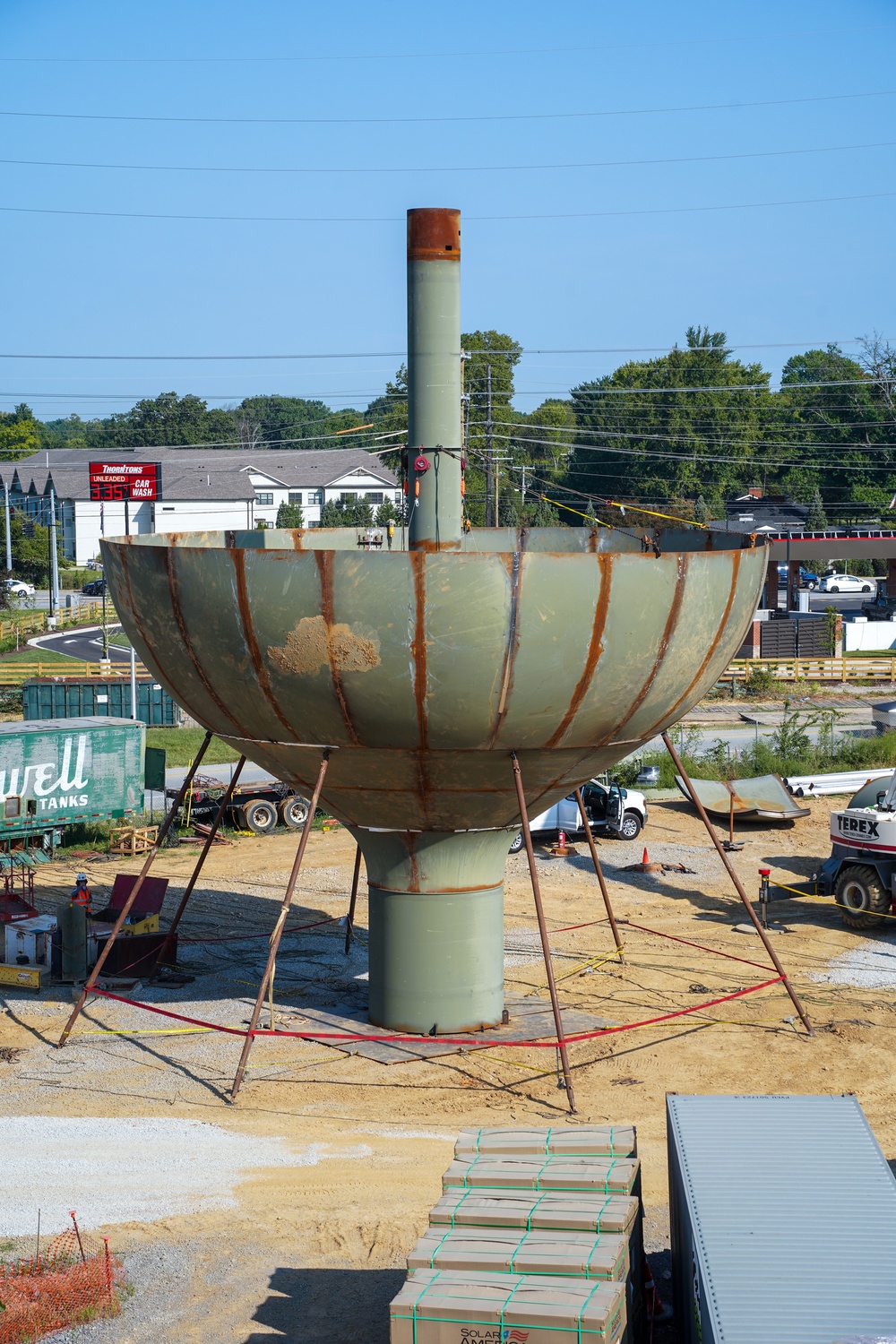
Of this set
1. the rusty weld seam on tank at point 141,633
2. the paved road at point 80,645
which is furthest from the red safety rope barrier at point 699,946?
the paved road at point 80,645

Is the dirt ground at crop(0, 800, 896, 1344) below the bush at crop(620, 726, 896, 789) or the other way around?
below

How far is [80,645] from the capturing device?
67.2 meters

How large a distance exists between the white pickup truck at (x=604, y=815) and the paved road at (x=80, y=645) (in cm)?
3524

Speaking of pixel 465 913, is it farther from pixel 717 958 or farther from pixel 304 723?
pixel 717 958

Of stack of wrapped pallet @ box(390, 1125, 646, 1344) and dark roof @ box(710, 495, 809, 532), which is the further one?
dark roof @ box(710, 495, 809, 532)

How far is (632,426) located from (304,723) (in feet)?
368

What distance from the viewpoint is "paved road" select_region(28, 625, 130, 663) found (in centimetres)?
6322

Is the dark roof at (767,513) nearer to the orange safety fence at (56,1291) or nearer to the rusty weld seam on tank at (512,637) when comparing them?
the rusty weld seam on tank at (512,637)

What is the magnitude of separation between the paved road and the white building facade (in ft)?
80.0

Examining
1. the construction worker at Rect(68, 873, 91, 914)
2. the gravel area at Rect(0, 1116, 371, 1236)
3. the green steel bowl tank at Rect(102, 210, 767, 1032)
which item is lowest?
the gravel area at Rect(0, 1116, 371, 1236)

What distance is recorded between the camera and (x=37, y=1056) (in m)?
17.4

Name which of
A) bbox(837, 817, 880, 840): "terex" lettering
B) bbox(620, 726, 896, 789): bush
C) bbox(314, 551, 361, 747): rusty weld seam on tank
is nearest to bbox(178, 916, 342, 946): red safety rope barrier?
bbox(837, 817, 880, 840): "terex" lettering

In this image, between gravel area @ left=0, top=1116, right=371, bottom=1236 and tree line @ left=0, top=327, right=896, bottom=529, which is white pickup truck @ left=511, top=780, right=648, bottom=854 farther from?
tree line @ left=0, top=327, right=896, bottom=529

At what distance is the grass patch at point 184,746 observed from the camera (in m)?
41.9
